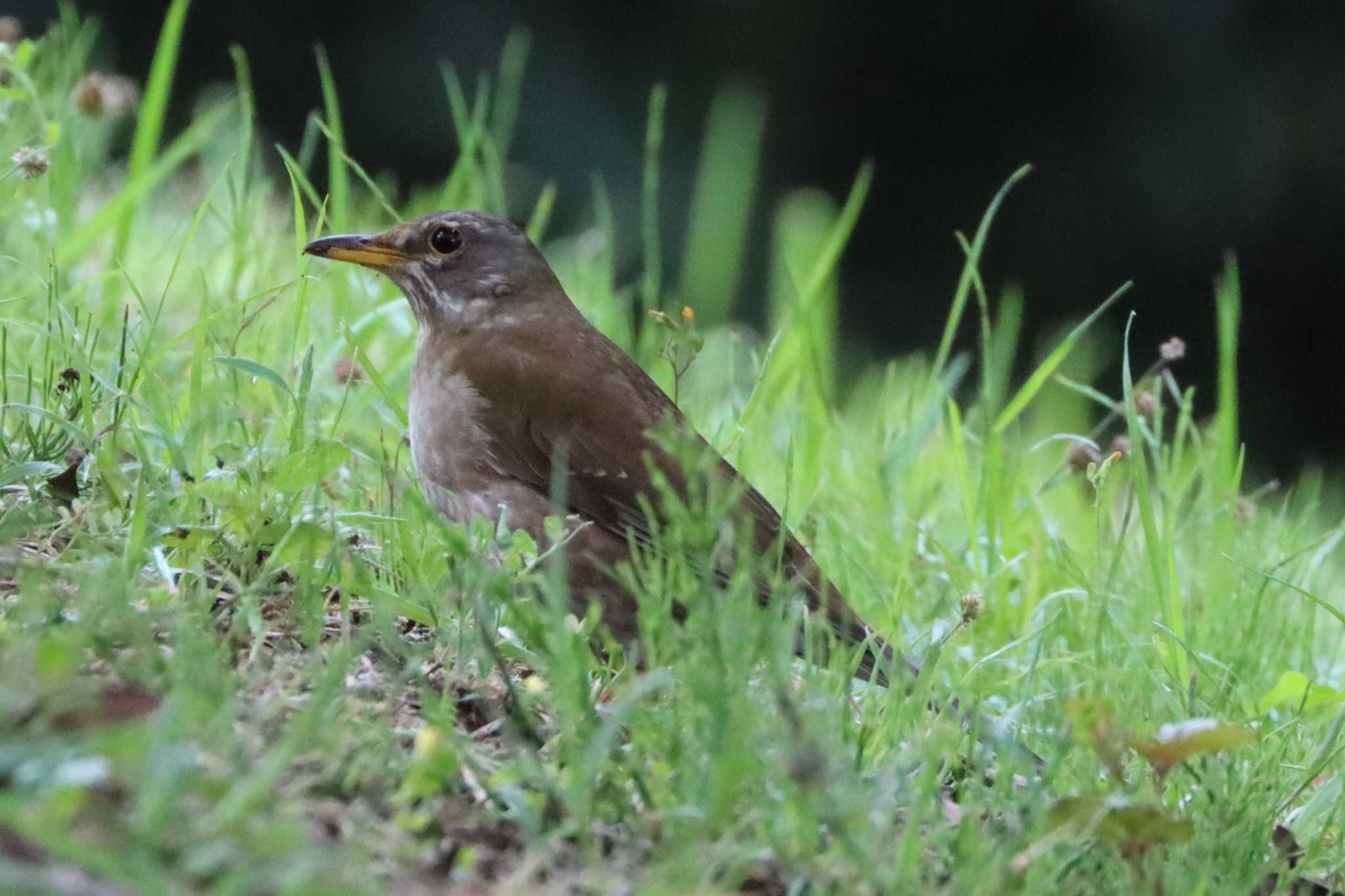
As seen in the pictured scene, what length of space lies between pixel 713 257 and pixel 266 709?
17.4ft

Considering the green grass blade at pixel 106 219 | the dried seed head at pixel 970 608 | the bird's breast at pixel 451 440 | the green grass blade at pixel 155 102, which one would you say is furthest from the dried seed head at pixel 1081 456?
the green grass blade at pixel 155 102

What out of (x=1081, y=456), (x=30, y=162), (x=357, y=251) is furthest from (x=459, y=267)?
(x=1081, y=456)

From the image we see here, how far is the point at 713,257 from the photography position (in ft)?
24.6

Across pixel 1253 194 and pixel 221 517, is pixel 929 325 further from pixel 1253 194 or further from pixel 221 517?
pixel 221 517

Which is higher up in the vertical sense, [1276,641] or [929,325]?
[1276,641]

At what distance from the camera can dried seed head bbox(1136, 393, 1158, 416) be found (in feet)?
14.3

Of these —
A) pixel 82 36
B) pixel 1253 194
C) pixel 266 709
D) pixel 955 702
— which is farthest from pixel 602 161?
pixel 266 709

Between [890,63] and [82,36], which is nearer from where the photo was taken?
[82,36]

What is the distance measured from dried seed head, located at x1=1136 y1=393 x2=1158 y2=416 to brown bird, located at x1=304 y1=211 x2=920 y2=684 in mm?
1072

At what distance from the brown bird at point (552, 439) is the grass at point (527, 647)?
0.14m

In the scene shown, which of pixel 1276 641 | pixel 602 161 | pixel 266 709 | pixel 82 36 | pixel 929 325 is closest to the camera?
pixel 266 709

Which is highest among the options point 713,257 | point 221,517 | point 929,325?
point 221,517

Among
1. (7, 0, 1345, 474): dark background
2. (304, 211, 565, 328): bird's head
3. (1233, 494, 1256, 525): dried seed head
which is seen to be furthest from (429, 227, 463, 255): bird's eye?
(7, 0, 1345, 474): dark background

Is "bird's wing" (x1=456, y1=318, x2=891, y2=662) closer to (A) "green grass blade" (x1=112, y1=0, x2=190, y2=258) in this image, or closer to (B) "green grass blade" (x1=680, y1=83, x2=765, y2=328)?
(A) "green grass blade" (x1=112, y1=0, x2=190, y2=258)
